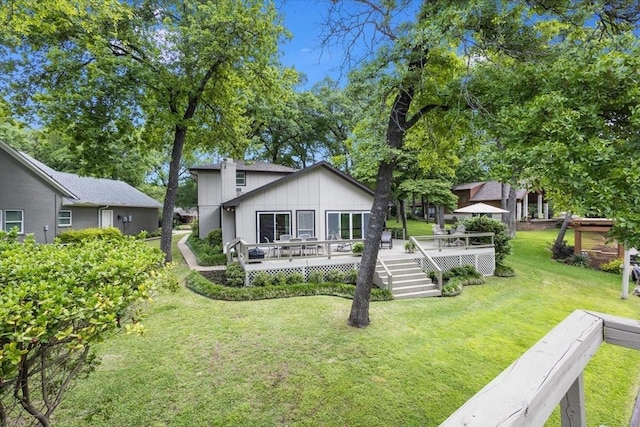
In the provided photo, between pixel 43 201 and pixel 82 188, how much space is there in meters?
4.70

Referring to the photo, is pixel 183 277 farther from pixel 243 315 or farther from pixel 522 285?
pixel 522 285

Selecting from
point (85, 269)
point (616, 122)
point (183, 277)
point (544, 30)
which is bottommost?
point (183, 277)

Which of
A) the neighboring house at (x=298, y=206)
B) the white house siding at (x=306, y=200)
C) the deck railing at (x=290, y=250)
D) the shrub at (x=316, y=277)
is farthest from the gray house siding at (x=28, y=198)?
the shrub at (x=316, y=277)

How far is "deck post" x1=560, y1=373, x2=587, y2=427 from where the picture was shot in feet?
5.49

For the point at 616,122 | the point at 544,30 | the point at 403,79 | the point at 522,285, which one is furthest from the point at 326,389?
the point at 522,285

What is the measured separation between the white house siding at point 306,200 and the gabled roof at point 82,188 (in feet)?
35.4

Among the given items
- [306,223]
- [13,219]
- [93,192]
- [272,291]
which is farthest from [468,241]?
[93,192]

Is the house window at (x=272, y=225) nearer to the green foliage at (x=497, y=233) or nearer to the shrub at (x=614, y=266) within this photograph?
the green foliage at (x=497, y=233)

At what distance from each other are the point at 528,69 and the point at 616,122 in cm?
145

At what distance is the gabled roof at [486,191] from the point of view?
97.9 ft

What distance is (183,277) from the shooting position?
37.7ft

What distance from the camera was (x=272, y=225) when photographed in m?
15.0

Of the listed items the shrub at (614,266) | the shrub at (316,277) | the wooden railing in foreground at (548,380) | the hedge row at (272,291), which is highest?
the wooden railing in foreground at (548,380)

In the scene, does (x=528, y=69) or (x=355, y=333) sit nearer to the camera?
(x=528, y=69)
